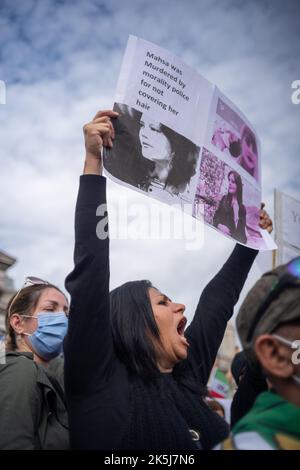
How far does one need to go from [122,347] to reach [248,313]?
2.45 ft

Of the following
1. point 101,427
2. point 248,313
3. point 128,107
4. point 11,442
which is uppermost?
point 128,107

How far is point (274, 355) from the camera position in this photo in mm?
1339

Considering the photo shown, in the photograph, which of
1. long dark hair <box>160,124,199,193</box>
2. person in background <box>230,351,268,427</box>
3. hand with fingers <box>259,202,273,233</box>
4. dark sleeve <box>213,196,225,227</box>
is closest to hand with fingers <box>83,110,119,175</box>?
long dark hair <box>160,124,199,193</box>

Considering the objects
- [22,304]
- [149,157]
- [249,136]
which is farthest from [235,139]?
[22,304]

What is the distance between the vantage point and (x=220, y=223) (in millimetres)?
2148

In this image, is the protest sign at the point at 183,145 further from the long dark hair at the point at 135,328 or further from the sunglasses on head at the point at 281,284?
the sunglasses on head at the point at 281,284

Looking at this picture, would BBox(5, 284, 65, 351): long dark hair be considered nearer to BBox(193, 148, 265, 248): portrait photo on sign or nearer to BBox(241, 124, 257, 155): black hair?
BBox(193, 148, 265, 248): portrait photo on sign

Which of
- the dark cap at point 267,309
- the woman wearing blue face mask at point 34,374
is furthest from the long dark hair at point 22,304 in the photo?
the dark cap at point 267,309

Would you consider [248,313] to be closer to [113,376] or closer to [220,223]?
[113,376]

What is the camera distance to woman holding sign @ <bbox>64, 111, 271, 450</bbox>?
1.64 m

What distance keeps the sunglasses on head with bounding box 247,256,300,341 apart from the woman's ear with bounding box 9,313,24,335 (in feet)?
6.13

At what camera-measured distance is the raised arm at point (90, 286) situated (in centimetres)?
169
